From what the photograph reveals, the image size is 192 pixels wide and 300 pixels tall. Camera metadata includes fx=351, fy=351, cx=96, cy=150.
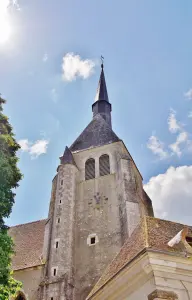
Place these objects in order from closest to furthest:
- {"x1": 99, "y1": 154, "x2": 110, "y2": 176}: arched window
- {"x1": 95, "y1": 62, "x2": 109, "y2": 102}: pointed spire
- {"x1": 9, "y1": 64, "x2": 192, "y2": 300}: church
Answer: {"x1": 9, "y1": 64, "x2": 192, "y2": 300}: church → {"x1": 99, "y1": 154, "x2": 110, "y2": 176}: arched window → {"x1": 95, "y1": 62, "x2": 109, "y2": 102}: pointed spire

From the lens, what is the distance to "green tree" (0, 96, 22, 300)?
912 cm

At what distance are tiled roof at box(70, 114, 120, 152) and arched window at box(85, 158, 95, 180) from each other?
163 centimetres

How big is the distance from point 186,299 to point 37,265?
1292cm

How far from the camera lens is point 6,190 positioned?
33.7ft

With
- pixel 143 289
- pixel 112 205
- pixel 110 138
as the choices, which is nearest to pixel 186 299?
pixel 143 289

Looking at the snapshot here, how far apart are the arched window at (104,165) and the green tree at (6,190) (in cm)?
1339

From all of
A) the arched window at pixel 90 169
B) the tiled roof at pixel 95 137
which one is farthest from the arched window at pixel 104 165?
the tiled roof at pixel 95 137

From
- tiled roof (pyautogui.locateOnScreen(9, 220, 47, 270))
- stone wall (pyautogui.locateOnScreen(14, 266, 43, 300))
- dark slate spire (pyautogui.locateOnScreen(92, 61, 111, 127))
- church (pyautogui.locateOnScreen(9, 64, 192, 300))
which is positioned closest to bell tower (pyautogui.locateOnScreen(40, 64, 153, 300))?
church (pyautogui.locateOnScreen(9, 64, 192, 300))

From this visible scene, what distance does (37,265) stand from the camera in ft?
62.2

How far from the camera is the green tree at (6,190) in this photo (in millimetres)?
9125

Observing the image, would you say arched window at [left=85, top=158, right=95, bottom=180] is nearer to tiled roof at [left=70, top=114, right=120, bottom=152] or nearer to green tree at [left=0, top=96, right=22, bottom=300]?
tiled roof at [left=70, top=114, right=120, bottom=152]

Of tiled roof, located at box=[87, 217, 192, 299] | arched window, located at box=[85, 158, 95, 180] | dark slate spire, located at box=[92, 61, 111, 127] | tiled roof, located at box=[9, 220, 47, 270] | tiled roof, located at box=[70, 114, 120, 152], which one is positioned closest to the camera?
tiled roof, located at box=[87, 217, 192, 299]

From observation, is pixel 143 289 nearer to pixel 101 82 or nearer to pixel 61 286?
pixel 61 286

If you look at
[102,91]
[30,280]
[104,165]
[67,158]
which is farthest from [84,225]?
[102,91]
